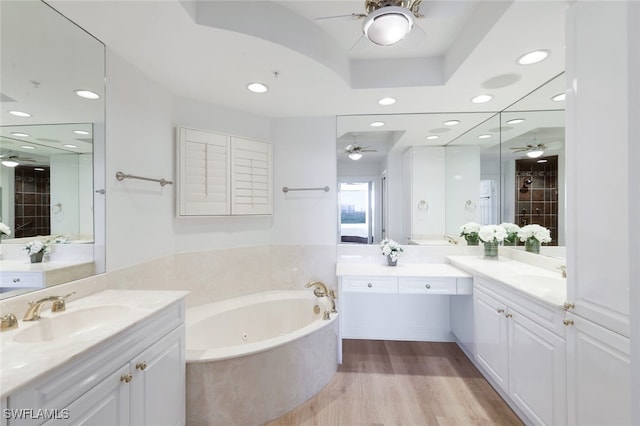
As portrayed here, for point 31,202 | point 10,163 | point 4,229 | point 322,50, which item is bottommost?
point 4,229

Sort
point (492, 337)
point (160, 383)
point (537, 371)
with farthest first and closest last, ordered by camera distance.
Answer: point (492, 337) → point (537, 371) → point (160, 383)

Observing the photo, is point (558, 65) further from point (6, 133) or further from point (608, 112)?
point (6, 133)

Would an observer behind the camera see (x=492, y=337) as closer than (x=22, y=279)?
No

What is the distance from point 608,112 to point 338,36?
1556mm

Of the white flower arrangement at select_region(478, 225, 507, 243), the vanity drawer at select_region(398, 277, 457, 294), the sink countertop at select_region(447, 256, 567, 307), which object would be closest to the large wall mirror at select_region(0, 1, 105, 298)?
the vanity drawer at select_region(398, 277, 457, 294)

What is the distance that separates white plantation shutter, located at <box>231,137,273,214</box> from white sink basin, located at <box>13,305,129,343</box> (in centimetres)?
138

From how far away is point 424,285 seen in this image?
247 cm

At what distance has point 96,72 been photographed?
171 cm

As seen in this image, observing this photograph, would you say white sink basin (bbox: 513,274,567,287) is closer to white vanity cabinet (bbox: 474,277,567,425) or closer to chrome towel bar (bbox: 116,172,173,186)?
white vanity cabinet (bbox: 474,277,567,425)

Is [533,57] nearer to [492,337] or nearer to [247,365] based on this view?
[492,337]

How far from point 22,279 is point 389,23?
6.95 feet

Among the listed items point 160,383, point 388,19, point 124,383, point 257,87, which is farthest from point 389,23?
point 160,383

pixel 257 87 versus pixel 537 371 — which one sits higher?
pixel 257 87

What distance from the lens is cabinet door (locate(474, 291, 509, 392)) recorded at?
6.34 feet
